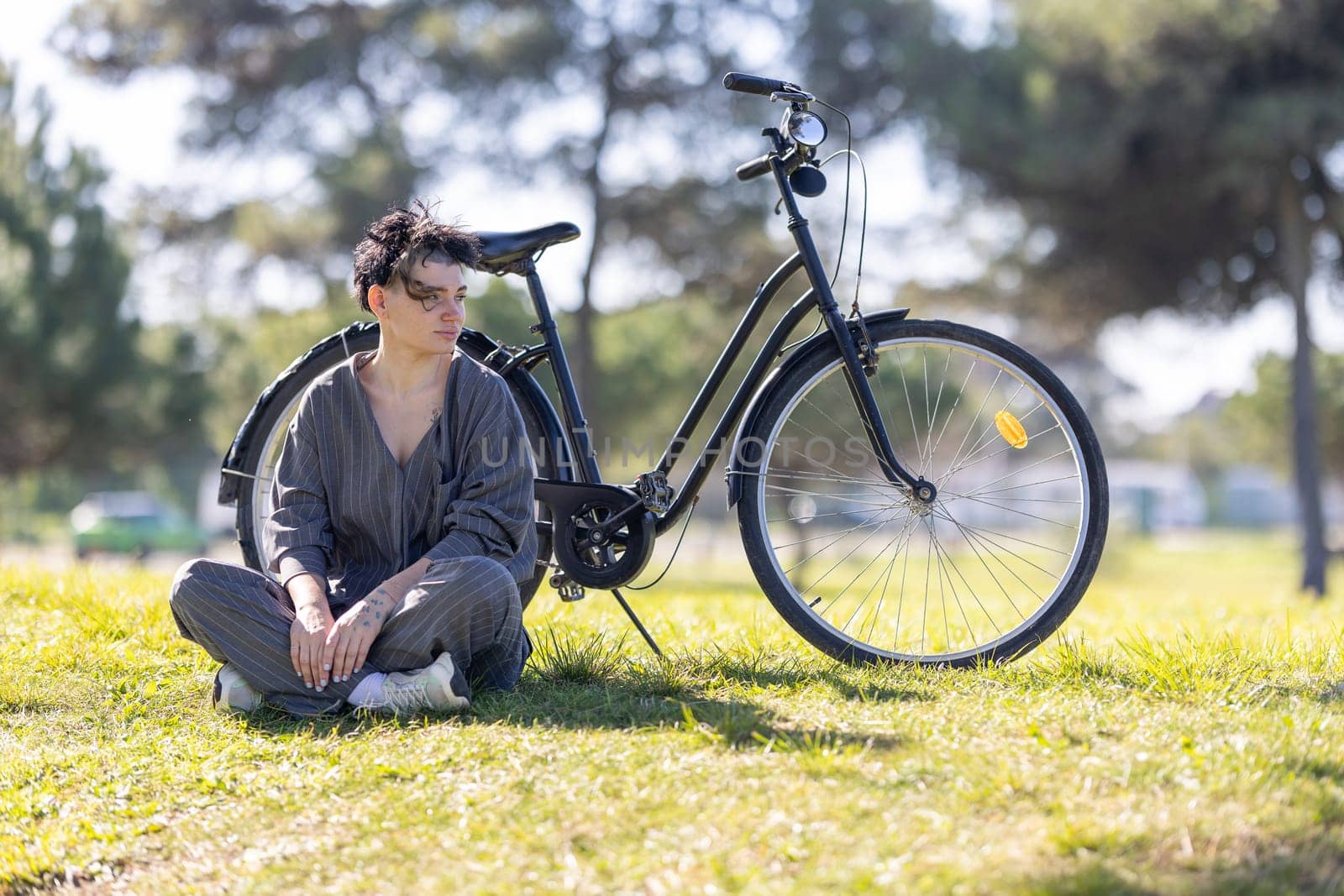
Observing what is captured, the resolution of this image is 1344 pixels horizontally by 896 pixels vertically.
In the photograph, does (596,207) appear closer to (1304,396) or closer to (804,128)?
(1304,396)

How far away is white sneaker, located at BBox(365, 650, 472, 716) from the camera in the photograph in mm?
2629

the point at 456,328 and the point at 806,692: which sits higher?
the point at 456,328

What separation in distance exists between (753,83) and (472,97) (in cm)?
1164

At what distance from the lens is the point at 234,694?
9.09 ft

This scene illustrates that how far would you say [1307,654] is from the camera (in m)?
2.95

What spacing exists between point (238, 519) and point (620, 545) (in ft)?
4.09

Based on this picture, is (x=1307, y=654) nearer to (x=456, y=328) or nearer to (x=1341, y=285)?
(x=456, y=328)

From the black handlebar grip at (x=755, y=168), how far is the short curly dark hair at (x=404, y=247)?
2.72 feet

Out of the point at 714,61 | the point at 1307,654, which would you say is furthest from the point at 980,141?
the point at 1307,654

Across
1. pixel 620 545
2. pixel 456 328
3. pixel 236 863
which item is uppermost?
pixel 456 328

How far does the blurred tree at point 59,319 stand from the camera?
17.1 metres

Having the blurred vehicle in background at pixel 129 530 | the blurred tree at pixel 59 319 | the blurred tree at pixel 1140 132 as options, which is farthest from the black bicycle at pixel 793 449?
the blurred vehicle in background at pixel 129 530

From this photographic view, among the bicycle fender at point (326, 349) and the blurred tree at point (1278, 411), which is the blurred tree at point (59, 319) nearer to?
the bicycle fender at point (326, 349)

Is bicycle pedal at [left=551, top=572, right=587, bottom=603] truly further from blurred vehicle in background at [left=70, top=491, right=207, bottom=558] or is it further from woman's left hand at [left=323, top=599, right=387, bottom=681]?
blurred vehicle in background at [left=70, top=491, right=207, bottom=558]
